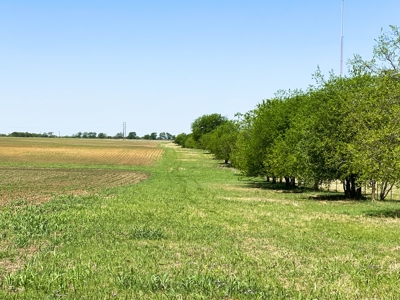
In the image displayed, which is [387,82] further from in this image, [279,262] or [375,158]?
[279,262]

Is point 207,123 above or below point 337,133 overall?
above

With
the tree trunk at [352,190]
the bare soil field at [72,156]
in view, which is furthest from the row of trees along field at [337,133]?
the bare soil field at [72,156]

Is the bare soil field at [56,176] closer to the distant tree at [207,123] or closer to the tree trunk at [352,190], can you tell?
the tree trunk at [352,190]

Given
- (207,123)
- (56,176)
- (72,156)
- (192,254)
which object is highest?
(207,123)

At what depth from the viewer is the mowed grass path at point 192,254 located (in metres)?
8.34

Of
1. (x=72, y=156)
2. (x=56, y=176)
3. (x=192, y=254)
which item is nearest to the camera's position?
(x=192, y=254)

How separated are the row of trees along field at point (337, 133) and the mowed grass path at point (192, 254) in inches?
155

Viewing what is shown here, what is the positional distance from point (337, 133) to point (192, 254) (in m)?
22.4

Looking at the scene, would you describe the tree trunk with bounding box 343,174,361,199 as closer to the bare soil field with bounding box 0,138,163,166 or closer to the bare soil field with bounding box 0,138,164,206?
the bare soil field with bounding box 0,138,164,206

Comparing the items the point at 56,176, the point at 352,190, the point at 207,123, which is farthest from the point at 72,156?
the point at 352,190

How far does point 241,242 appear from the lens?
544 inches

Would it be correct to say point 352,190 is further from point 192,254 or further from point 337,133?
point 192,254

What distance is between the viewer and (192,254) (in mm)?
11688

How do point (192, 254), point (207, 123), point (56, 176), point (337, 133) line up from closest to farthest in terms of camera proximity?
1. point (192, 254)
2. point (337, 133)
3. point (56, 176)
4. point (207, 123)
